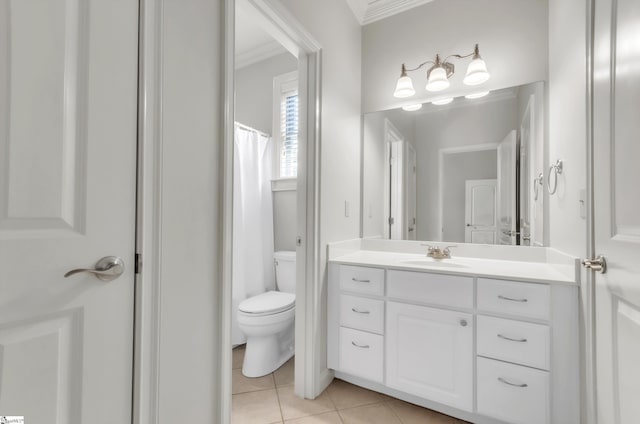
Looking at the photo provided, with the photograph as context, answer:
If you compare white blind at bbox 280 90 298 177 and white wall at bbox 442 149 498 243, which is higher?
white blind at bbox 280 90 298 177

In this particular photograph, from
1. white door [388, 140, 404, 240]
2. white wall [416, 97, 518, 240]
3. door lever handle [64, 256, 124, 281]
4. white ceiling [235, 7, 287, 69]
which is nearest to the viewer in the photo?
door lever handle [64, 256, 124, 281]

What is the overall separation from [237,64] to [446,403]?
3407 mm

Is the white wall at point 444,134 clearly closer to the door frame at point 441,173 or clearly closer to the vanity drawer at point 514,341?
the door frame at point 441,173

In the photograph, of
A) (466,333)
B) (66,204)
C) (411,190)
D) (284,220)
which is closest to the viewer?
(66,204)

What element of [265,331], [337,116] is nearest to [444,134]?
[337,116]

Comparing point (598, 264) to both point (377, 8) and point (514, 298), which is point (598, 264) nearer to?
point (514, 298)

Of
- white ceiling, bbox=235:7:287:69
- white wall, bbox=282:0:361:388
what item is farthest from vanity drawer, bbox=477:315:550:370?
white ceiling, bbox=235:7:287:69

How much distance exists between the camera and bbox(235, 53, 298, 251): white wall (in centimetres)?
269

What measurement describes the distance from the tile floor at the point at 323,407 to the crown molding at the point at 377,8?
2.73m

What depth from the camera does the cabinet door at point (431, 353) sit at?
1.41m

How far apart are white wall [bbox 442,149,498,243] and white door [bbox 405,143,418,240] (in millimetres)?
209

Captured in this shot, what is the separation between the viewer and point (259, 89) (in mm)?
2896

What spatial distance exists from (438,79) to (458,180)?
2.36ft

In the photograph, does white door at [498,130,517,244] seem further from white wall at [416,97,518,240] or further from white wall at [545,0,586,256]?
white wall at [545,0,586,256]
